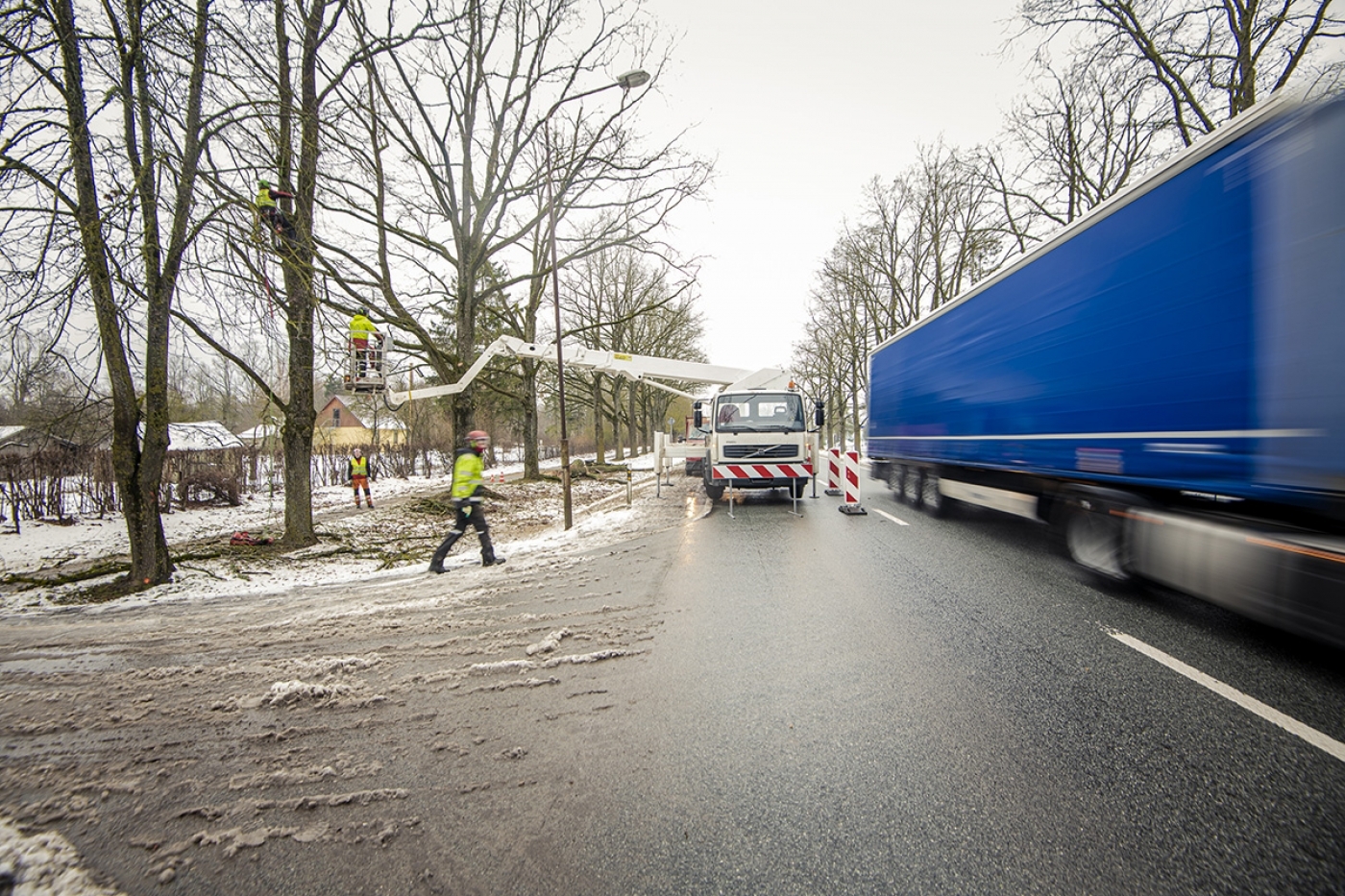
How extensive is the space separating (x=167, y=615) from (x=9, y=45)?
5.68 m

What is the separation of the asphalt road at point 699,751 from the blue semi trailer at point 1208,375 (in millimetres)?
630

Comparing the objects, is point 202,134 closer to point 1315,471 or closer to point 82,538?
point 82,538

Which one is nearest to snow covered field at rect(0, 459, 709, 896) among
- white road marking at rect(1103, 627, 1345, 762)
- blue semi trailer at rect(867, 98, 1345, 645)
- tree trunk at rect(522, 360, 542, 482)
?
white road marking at rect(1103, 627, 1345, 762)

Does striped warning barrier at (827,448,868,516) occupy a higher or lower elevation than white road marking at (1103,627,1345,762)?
higher

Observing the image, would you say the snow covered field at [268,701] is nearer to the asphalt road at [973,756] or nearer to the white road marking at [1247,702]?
the asphalt road at [973,756]

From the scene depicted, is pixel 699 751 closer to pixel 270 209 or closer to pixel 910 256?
pixel 270 209

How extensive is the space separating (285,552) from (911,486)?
37.6ft

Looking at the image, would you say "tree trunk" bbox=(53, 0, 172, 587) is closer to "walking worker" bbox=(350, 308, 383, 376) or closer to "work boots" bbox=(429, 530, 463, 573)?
"walking worker" bbox=(350, 308, 383, 376)

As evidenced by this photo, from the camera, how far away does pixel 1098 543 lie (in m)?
5.28

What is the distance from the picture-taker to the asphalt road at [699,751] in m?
1.89

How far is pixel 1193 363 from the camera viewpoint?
410cm

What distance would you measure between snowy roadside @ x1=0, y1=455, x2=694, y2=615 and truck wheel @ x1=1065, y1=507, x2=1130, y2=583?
6.02m

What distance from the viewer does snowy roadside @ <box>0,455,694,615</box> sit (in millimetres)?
6707

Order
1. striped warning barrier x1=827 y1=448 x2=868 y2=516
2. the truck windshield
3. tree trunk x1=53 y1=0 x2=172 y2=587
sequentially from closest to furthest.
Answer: tree trunk x1=53 y1=0 x2=172 y2=587 < striped warning barrier x1=827 y1=448 x2=868 y2=516 < the truck windshield
